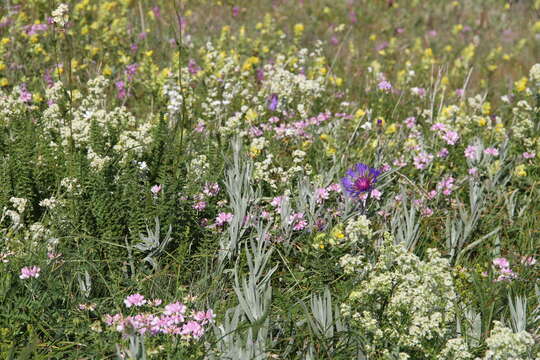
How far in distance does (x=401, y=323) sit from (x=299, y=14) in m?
6.26

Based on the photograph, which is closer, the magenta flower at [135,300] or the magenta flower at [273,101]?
the magenta flower at [135,300]

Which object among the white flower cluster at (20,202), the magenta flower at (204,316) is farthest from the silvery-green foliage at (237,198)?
the white flower cluster at (20,202)

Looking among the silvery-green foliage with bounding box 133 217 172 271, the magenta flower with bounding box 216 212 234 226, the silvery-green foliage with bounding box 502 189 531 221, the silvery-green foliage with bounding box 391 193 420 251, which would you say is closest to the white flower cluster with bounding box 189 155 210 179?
the magenta flower with bounding box 216 212 234 226

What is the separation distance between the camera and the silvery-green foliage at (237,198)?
265cm

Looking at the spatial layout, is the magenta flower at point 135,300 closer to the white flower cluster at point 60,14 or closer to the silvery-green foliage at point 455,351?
the silvery-green foliage at point 455,351

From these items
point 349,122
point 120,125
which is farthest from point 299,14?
point 120,125

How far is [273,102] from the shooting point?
4.09 metres

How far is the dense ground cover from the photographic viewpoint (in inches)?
81.4

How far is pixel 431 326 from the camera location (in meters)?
1.93

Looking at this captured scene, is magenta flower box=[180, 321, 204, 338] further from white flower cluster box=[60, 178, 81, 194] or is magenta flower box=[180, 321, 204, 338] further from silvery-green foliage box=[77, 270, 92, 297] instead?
white flower cluster box=[60, 178, 81, 194]

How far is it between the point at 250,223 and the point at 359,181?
0.54m

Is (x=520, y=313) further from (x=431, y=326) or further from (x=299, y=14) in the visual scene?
(x=299, y=14)

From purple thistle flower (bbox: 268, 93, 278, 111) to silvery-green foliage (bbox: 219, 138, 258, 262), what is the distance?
0.87 meters

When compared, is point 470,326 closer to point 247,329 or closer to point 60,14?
point 247,329
